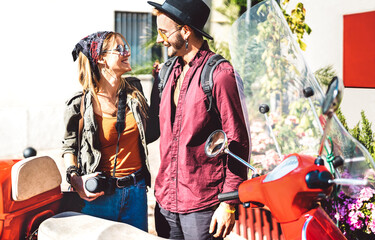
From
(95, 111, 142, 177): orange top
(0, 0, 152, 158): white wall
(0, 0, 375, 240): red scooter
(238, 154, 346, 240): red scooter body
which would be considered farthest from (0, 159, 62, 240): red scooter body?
(0, 0, 152, 158): white wall

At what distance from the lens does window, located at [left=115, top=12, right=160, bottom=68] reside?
9391 millimetres

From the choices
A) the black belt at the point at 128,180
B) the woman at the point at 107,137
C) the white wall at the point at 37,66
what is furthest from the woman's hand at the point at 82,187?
the white wall at the point at 37,66

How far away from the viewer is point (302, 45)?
4914 millimetres

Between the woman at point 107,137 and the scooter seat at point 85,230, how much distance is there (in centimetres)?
57

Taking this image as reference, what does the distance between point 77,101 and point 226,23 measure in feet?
24.8

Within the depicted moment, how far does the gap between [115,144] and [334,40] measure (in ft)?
15.0

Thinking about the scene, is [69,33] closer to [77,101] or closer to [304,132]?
[77,101]

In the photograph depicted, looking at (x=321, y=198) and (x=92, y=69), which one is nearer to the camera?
(x=321, y=198)

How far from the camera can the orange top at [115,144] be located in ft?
8.93

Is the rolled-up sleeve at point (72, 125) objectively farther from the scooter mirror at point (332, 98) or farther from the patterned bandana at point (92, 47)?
the scooter mirror at point (332, 98)

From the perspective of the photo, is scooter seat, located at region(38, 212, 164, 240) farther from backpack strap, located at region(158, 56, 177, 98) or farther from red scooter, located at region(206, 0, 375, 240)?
backpack strap, located at region(158, 56, 177, 98)

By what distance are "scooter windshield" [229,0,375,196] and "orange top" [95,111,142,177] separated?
87 cm

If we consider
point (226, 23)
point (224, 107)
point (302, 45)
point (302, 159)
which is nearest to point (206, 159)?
point (224, 107)

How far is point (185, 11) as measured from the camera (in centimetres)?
257
